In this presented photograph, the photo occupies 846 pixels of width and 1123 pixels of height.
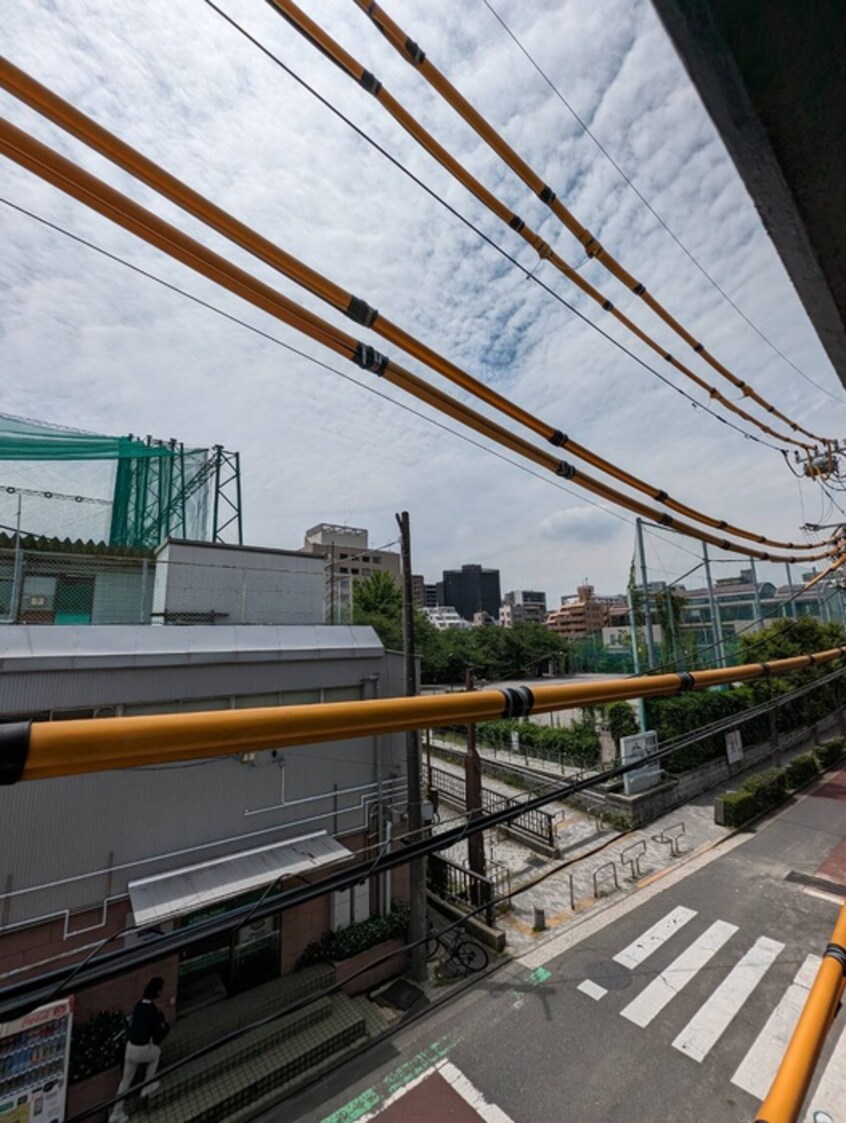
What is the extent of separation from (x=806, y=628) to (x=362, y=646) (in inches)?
787

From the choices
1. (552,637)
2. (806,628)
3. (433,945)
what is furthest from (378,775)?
(552,637)

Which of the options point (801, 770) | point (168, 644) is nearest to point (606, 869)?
point (801, 770)

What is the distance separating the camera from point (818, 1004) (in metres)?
1.82

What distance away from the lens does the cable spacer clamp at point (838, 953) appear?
204 cm

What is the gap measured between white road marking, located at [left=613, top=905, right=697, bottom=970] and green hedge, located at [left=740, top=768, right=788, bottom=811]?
614 cm

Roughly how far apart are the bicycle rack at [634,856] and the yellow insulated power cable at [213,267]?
489 inches

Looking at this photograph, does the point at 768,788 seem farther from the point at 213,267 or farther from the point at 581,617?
the point at 581,617

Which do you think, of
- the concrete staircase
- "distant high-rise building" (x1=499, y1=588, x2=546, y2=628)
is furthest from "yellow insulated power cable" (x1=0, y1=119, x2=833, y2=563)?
"distant high-rise building" (x1=499, y1=588, x2=546, y2=628)

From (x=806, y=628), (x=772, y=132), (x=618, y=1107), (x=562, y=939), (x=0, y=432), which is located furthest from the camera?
(x=806, y=628)

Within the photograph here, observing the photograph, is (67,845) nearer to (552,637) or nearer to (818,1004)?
(818,1004)

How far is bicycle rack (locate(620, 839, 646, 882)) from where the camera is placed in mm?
12102

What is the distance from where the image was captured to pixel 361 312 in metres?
2.89

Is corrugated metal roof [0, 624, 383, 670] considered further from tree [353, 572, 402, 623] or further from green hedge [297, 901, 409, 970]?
tree [353, 572, 402, 623]

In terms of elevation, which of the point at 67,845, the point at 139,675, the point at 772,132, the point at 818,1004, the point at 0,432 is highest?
the point at 0,432
